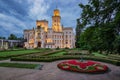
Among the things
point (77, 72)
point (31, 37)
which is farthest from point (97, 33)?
point (31, 37)

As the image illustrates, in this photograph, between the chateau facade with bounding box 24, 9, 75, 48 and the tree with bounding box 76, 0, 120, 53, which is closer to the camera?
the tree with bounding box 76, 0, 120, 53

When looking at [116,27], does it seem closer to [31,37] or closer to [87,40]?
[87,40]

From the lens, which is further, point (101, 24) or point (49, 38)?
point (49, 38)

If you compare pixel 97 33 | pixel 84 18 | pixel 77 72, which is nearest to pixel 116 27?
pixel 97 33

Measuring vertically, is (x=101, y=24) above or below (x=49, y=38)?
below

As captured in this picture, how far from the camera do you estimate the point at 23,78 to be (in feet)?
27.8

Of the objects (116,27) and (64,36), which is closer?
(116,27)

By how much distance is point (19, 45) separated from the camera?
76.8 metres

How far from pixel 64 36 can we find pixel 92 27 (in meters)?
64.3

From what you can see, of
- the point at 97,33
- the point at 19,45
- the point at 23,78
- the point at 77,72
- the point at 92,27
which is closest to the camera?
the point at 97,33

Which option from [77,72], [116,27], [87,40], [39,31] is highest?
[39,31]

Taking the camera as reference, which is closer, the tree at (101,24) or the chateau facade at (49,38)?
the tree at (101,24)

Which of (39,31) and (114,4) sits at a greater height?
(39,31)

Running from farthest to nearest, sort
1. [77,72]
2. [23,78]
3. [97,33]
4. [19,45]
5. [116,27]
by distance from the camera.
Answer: [19,45] < [77,72] < [23,78] < [97,33] < [116,27]
